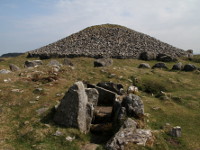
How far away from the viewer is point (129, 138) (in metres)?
16.6

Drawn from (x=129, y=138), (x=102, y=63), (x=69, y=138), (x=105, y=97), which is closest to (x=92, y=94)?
(x=105, y=97)

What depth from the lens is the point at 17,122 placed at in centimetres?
1983

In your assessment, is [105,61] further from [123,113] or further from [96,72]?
Result: [123,113]

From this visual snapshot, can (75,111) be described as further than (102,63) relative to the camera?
No

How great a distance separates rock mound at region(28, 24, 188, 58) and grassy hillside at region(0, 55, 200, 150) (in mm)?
26154

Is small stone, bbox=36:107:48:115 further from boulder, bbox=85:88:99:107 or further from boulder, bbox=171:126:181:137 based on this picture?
boulder, bbox=171:126:181:137

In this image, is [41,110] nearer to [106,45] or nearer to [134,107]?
[134,107]

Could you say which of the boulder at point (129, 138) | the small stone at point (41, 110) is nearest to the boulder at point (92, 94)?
the small stone at point (41, 110)

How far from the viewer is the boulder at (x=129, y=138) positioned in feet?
53.3

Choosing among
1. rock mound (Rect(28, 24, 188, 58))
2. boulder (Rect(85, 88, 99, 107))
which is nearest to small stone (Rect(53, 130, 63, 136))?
boulder (Rect(85, 88, 99, 107))

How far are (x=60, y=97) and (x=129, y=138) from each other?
34.3ft

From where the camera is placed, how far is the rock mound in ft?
215

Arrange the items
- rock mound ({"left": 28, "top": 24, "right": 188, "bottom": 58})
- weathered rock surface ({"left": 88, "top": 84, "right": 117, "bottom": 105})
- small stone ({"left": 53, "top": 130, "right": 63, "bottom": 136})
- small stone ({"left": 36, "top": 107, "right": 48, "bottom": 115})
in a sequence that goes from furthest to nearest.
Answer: rock mound ({"left": 28, "top": 24, "right": 188, "bottom": 58})
weathered rock surface ({"left": 88, "top": 84, "right": 117, "bottom": 105})
small stone ({"left": 36, "top": 107, "right": 48, "bottom": 115})
small stone ({"left": 53, "top": 130, "right": 63, "bottom": 136})

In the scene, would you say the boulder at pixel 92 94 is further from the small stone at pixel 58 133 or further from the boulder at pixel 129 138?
the boulder at pixel 129 138
